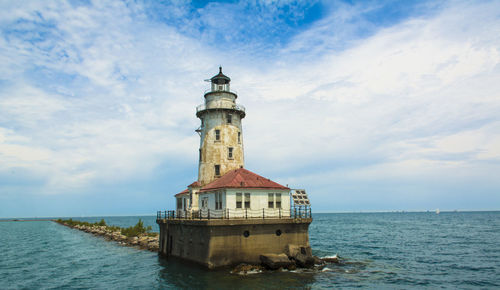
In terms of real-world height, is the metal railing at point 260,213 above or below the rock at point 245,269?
above

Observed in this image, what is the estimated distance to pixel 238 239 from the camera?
2327 centimetres

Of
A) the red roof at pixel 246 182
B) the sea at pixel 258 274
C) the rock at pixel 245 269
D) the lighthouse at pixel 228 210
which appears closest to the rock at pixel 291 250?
the lighthouse at pixel 228 210

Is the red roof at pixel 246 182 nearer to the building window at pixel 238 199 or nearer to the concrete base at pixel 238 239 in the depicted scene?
the building window at pixel 238 199

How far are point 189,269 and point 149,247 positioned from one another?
50.9 feet

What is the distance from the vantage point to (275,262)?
896 inches

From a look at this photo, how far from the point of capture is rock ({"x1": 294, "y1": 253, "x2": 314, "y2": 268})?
23.9 meters

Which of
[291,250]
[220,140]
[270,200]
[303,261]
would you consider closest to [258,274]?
[291,250]

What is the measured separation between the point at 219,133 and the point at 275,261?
15135 mm

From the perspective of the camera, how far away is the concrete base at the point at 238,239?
894 inches

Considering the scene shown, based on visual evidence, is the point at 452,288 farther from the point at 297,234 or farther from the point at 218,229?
the point at 218,229

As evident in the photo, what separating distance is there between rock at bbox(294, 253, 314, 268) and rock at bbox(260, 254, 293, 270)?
63 centimetres

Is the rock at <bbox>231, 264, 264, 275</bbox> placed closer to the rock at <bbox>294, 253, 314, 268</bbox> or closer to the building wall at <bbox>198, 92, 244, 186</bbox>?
the rock at <bbox>294, 253, 314, 268</bbox>

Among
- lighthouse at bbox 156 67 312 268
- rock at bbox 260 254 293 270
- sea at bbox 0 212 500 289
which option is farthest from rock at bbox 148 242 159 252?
rock at bbox 260 254 293 270

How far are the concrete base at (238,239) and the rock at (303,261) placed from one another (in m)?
1.15
